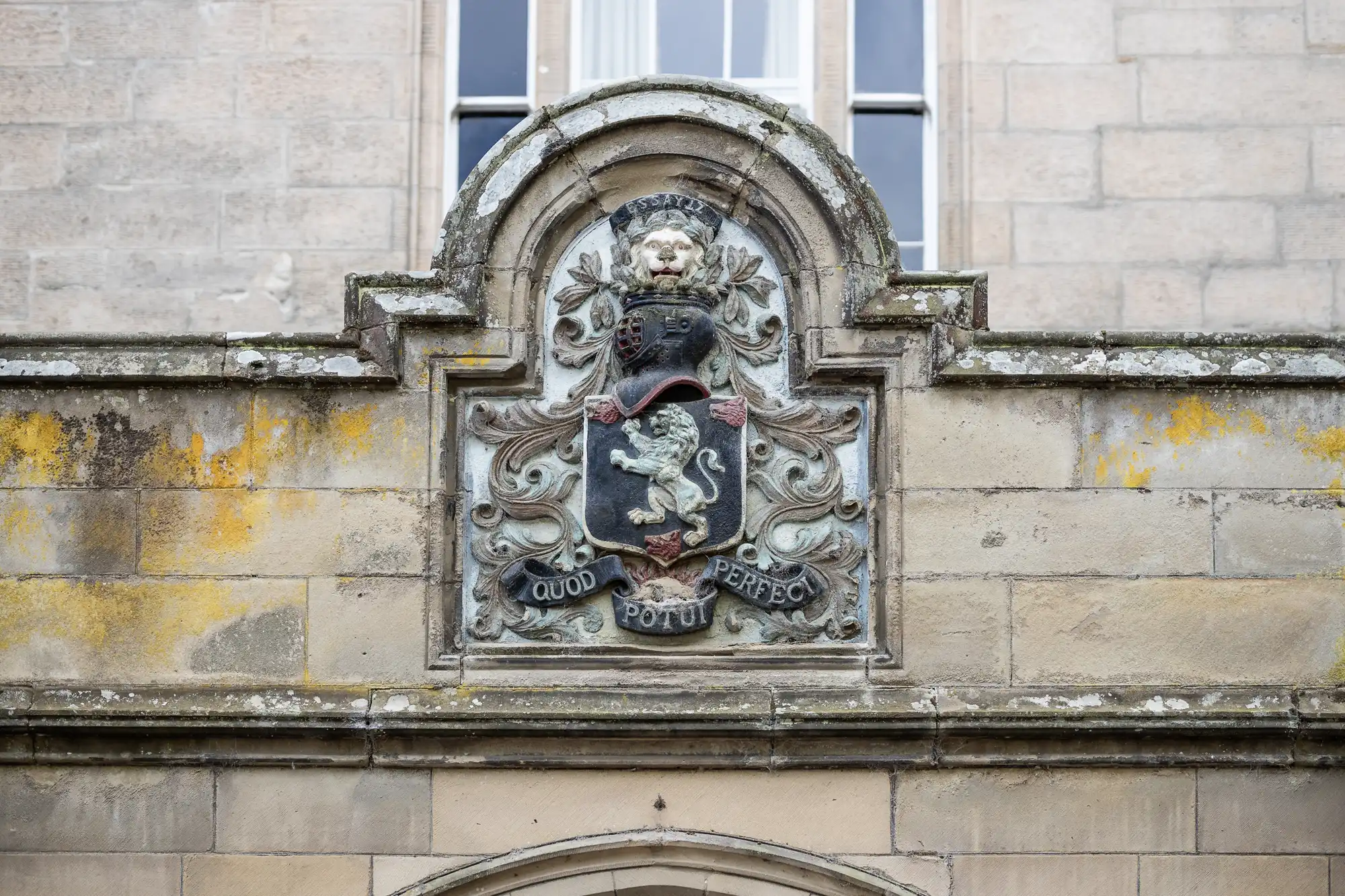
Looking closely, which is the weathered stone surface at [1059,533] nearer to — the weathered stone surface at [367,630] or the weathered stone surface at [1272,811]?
the weathered stone surface at [1272,811]

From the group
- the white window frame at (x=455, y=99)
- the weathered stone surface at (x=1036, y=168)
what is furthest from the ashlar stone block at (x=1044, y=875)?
the white window frame at (x=455, y=99)

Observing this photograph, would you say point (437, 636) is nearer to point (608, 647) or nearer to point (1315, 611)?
point (608, 647)

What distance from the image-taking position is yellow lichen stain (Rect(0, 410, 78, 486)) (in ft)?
22.6

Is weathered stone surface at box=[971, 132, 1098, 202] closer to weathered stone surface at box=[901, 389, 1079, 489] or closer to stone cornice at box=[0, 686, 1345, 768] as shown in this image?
weathered stone surface at box=[901, 389, 1079, 489]

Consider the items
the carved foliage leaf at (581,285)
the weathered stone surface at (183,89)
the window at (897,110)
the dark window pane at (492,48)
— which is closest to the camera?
the carved foliage leaf at (581,285)

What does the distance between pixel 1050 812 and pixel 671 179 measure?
259 centimetres

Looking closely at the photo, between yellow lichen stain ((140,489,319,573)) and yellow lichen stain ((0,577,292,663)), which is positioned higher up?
yellow lichen stain ((140,489,319,573))

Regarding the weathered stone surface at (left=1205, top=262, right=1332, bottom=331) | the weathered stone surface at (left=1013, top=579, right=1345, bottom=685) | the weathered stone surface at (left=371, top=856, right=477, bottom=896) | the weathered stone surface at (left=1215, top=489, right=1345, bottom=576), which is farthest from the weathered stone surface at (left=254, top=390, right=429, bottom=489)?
the weathered stone surface at (left=1205, top=262, right=1332, bottom=331)

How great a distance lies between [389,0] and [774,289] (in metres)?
2.87

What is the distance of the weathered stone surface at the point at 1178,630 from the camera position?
6703mm

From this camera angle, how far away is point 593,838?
665 cm

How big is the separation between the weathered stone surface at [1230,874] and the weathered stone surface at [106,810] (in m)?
3.23

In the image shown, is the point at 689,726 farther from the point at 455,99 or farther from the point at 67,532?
the point at 455,99

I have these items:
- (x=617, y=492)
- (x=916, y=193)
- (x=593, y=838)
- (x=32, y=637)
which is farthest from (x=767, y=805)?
(x=916, y=193)
